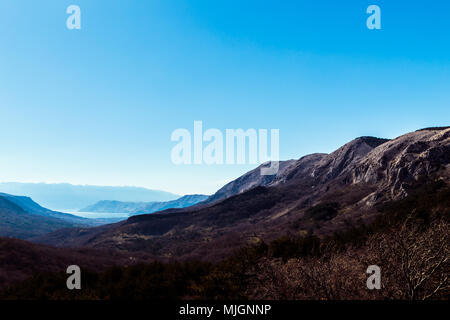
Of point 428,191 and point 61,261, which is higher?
point 428,191

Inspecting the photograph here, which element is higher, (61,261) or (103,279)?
(103,279)

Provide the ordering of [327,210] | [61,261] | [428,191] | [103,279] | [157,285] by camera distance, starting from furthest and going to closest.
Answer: [327,210] → [61,261] → [428,191] → [103,279] → [157,285]
